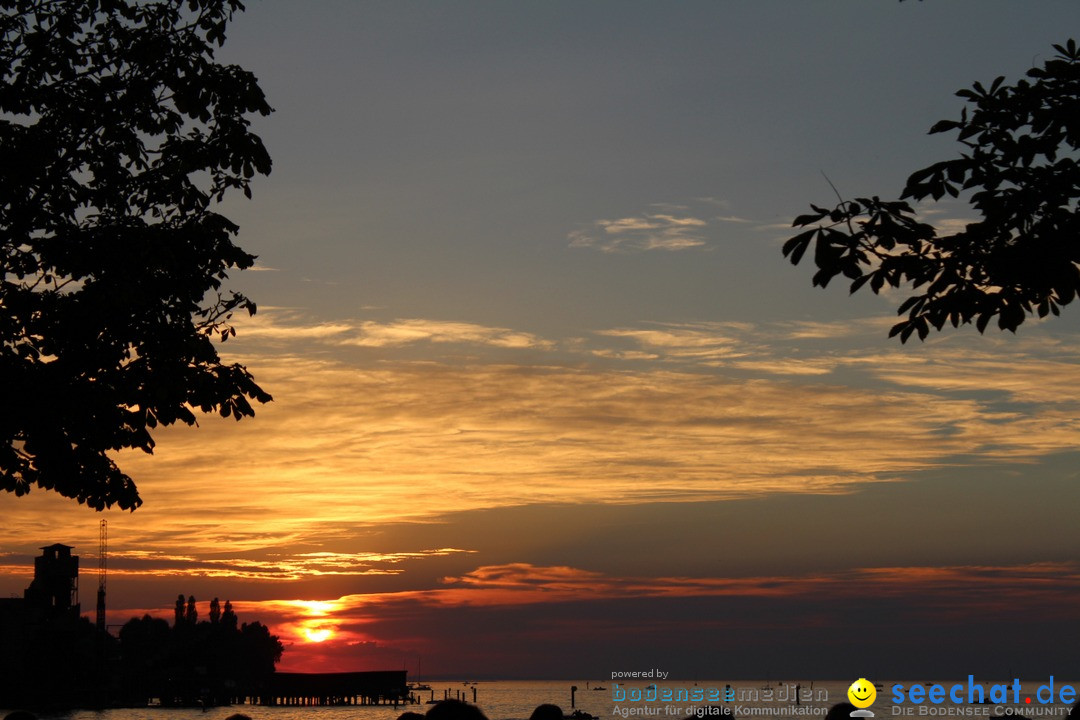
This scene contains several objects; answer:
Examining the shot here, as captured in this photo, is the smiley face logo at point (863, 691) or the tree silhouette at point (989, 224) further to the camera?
the smiley face logo at point (863, 691)

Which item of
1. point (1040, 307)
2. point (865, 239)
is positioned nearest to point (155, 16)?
point (865, 239)

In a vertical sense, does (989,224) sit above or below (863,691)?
above

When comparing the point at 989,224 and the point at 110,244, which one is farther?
the point at 110,244

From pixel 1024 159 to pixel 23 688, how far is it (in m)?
168

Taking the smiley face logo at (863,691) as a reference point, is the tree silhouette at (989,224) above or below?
above

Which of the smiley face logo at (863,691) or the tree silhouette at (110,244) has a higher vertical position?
the tree silhouette at (110,244)

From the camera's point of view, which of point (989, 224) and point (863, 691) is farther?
point (863, 691)

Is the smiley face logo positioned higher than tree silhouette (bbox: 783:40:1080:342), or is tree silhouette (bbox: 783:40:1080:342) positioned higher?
tree silhouette (bbox: 783:40:1080:342)

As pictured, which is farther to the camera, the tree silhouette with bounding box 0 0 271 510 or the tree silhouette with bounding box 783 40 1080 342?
the tree silhouette with bounding box 0 0 271 510

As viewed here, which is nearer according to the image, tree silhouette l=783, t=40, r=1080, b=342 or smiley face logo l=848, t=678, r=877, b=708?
tree silhouette l=783, t=40, r=1080, b=342

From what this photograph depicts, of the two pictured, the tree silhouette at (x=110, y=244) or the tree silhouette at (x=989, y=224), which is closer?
the tree silhouette at (x=989, y=224)

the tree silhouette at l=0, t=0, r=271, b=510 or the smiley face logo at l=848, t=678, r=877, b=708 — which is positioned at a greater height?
the tree silhouette at l=0, t=0, r=271, b=510

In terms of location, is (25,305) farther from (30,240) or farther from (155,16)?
(155,16)

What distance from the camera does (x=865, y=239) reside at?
845 centimetres
